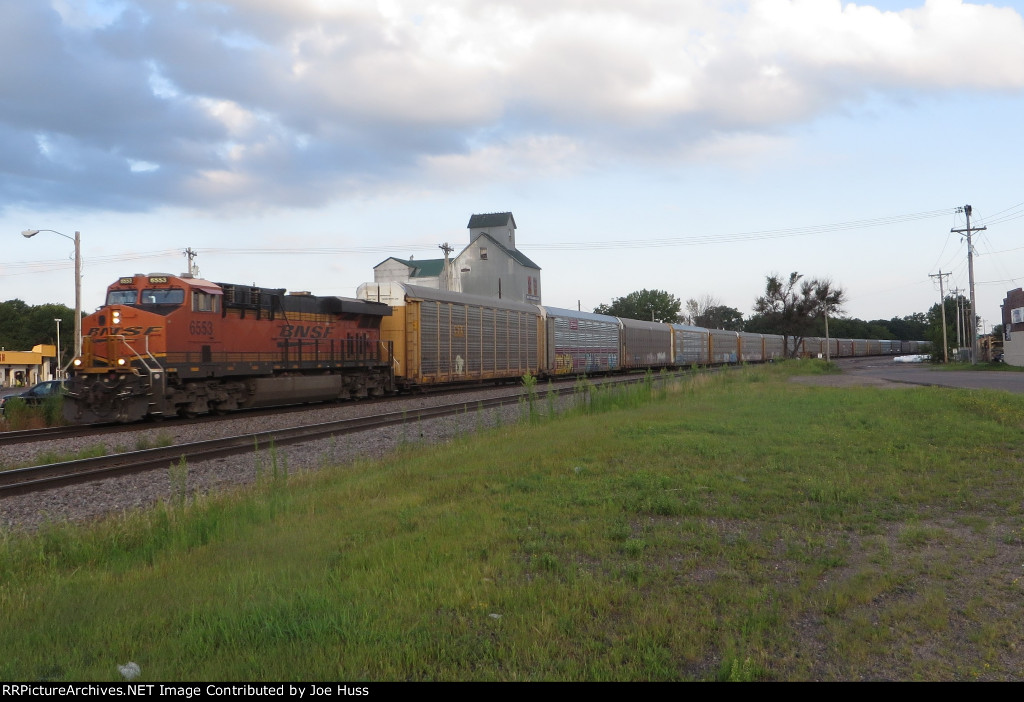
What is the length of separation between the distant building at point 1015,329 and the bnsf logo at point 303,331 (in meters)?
51.0

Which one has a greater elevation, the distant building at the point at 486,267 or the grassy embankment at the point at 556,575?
the distant building at the point at 486,267

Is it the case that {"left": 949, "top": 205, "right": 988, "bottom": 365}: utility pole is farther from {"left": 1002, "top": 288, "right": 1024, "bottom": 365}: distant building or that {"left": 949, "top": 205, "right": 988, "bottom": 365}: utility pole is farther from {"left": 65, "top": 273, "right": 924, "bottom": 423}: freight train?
{"left": 65, "top": 273, "right": 924, "bottom": 423}: freight train

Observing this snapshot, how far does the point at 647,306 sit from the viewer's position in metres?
119

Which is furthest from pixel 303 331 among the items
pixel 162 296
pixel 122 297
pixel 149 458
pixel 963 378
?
pixel 963 378

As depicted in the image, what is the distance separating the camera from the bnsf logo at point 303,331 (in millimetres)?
19547

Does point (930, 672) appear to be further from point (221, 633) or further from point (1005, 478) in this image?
point (1005, 478)

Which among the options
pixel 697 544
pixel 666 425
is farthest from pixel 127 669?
pixel 666 425

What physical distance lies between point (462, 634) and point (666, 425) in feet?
29.1

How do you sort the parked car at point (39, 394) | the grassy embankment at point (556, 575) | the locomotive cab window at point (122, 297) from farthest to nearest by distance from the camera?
the parked car at point (39, 394)
the locomotive cab window at point (122, 297)
the grassy embankment at point (556, 575)

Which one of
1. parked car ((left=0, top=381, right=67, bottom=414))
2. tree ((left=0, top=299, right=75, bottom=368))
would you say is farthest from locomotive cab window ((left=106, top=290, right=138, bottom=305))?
tree ((left=0, top=299, right=75, bottom=368))

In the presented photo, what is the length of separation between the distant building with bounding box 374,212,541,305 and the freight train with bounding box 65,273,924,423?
42026 millimetres

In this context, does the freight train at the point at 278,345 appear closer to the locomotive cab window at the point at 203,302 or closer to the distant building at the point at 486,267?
the locomotive cab window at the point at 203,302

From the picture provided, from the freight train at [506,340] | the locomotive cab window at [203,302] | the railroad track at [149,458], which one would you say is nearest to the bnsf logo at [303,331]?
the locomotive cab window at [203,302]

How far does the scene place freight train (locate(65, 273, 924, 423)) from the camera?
16156 mm
